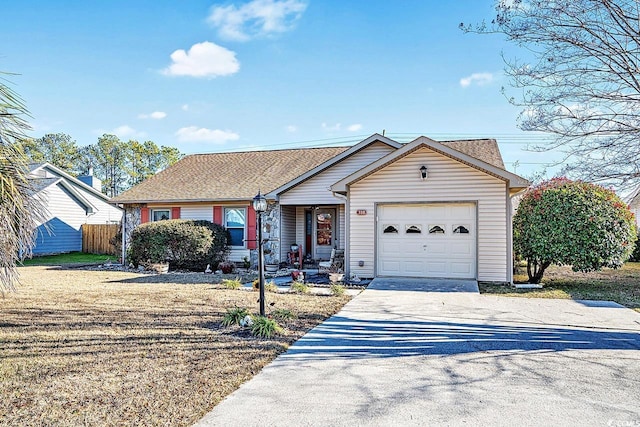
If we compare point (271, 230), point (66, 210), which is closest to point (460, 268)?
point (271, 230)

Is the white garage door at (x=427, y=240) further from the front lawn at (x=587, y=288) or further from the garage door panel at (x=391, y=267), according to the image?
the front lawn at (x=587, y=288)

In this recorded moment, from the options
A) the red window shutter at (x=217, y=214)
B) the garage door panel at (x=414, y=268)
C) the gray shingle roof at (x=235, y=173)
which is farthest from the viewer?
the red window shutter at (x=217, y=214)

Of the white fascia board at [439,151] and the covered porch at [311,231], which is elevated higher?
the white fascia board at [439,151]

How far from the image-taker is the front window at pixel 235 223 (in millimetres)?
15945

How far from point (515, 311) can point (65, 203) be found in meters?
23.2

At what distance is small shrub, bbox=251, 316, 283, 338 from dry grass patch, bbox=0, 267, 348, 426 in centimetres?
13

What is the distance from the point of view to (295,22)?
1180cm

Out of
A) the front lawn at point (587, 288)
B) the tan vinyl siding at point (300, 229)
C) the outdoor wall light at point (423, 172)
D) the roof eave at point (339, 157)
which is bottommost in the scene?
the front lawn at point (587, 288)

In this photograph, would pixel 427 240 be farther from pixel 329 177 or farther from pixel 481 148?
pixel 481 148

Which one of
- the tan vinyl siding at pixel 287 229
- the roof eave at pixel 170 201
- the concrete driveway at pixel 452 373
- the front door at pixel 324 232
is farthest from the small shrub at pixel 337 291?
the front door at pixel 324 232

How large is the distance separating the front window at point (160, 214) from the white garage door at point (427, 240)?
9.35 metres

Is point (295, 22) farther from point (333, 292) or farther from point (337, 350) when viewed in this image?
point (337, 350)

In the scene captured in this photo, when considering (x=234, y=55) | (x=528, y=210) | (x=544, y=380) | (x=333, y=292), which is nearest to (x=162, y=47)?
(x=234, y=55)

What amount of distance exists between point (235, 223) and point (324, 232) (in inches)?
135
